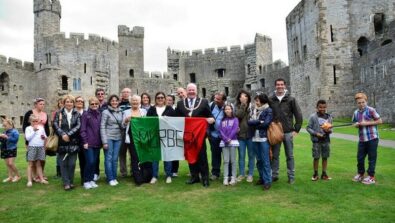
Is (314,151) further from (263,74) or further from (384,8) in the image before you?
(263,74)

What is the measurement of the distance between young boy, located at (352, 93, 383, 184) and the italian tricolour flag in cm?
378

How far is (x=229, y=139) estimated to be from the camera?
914cm

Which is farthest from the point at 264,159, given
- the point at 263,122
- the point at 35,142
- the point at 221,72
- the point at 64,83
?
the point at 221,72

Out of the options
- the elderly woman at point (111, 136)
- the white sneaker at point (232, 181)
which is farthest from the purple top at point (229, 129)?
the elderly woman at point (111, 136)

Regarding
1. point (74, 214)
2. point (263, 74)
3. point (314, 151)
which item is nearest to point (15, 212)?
point (74, 214)

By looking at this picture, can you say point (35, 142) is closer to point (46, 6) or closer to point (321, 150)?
point (321, 150)

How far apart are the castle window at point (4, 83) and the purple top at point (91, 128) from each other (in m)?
33.9

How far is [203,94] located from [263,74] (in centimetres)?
901

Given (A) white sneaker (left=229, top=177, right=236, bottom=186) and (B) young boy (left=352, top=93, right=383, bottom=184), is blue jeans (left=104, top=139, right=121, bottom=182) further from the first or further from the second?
(B) young boy (left=352, top=93, right=383, bottom=184)

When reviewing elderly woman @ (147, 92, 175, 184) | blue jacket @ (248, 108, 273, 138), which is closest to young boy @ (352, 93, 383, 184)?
blue jacket @ (248, 108, 273, 138)

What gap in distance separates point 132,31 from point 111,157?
40.8 m

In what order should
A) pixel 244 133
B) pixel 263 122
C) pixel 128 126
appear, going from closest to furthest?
pixel 263 122
pixel 244 133
pixel 128 126

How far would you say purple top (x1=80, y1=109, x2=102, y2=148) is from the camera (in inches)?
363

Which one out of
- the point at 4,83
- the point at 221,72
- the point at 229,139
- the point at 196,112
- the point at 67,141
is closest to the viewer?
the point at 67,141
